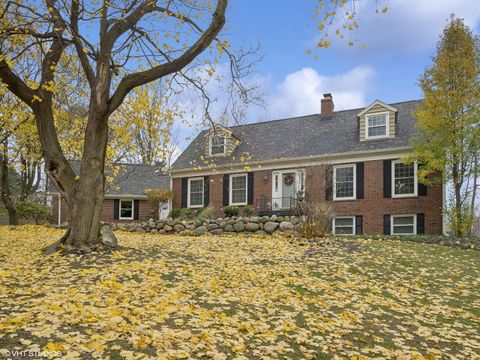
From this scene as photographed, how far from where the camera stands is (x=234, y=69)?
11.0 metres

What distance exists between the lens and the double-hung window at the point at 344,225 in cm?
1933

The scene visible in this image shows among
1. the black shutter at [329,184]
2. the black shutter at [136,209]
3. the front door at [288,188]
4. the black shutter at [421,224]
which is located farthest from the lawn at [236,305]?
the black shutter at [136,209]

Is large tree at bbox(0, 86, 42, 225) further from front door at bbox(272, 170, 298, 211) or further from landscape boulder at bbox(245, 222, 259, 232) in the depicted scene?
front door at bbox(272, 170, 298, 211)

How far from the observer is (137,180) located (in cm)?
2933

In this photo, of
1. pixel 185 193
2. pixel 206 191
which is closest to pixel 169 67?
pixel 206 191

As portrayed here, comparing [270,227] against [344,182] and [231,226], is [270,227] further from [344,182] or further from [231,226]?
[344,182]

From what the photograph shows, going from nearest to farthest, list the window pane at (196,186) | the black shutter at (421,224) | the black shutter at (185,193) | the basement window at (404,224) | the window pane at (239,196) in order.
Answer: the black shutter at (421,224), the basement window at (404,224), the window pane at (239,196), the window pane at (196,186), the black shutter at (185,193)

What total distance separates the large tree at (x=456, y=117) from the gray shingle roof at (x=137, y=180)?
18.2 meters

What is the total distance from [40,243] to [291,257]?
6.63 metres

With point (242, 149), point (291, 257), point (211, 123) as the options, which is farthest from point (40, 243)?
point (242, 149)

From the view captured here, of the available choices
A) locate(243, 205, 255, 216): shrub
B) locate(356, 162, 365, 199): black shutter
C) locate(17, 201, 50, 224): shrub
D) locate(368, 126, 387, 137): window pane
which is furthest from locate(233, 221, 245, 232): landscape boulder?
locate(17, 201, 50, 224): shrub

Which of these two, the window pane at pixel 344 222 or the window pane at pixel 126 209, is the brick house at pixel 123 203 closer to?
the window pane at pixel 126 209

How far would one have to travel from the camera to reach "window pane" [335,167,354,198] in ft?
63.9

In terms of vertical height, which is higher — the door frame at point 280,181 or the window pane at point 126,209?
the door frame at point 280,181
